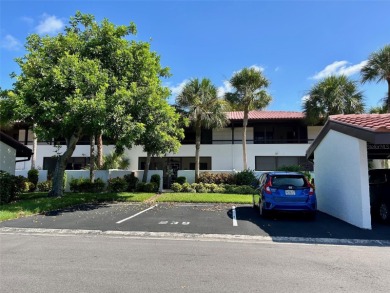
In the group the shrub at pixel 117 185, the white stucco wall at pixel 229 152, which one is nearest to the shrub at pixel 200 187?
the shrub at pixel 117 185

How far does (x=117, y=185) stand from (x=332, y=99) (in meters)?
15.6

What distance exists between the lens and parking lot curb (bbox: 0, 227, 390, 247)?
8.11 meters

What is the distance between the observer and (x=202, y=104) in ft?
79.9

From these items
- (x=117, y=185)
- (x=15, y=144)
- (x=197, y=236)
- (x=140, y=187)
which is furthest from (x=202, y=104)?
(x=197, y=236)

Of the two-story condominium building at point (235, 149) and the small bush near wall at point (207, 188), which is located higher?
the two-story condominium building at point (235, 149)

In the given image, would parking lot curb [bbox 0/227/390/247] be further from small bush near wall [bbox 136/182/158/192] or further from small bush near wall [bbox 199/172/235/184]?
small bush near wall [bbox 199/172/235/184]

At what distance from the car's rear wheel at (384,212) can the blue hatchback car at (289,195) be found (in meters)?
1.99

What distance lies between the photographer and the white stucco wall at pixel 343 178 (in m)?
9.71

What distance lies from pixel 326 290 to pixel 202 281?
67.5 inches

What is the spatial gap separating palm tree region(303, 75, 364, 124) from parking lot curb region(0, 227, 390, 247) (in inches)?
666

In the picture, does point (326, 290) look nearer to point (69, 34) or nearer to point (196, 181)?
point (69, 34)

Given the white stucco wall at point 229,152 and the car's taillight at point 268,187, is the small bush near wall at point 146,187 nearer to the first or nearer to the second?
the white stucco wall at point 229,152

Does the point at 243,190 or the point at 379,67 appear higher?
the point at 379,67

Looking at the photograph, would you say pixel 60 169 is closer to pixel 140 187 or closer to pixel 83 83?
pixel 83 83
